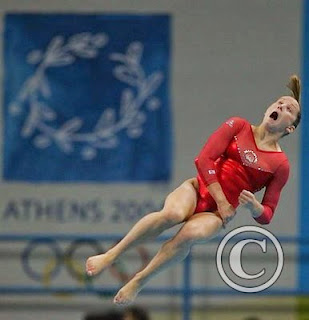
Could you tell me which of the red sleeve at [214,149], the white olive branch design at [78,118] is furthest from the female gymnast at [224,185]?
the white olive branch design at [78,118]

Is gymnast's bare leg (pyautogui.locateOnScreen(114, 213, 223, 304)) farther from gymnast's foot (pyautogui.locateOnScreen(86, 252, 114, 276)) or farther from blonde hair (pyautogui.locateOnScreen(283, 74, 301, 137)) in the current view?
blonde hair (pyautogui.locateOnScreen(283, 74, 301, 137))

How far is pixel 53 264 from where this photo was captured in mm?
7113

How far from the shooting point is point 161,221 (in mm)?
3713

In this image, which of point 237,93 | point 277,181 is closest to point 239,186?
point 277,181

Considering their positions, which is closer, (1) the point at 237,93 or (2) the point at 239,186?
(2) the point at 239,186

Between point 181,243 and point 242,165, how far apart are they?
0.32 metres

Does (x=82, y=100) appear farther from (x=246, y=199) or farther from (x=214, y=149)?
(x=246, y=199)

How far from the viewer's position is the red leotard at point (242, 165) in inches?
143

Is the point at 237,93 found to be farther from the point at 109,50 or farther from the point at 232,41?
the point at 109,50

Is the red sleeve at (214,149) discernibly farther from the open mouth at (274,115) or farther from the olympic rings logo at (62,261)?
the olympic rings logo at (62,261)

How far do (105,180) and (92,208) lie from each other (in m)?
0.20

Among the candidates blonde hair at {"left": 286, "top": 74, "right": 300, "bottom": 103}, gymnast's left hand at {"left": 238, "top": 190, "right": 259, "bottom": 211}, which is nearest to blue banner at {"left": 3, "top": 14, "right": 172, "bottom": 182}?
blonde hair at {"left": 286, "top": 74, "right": 300, "bottom": 103}

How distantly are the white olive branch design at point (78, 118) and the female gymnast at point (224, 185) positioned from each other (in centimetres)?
333

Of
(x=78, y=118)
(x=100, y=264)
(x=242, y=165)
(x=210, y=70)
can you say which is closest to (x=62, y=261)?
(x=78, y=118)
